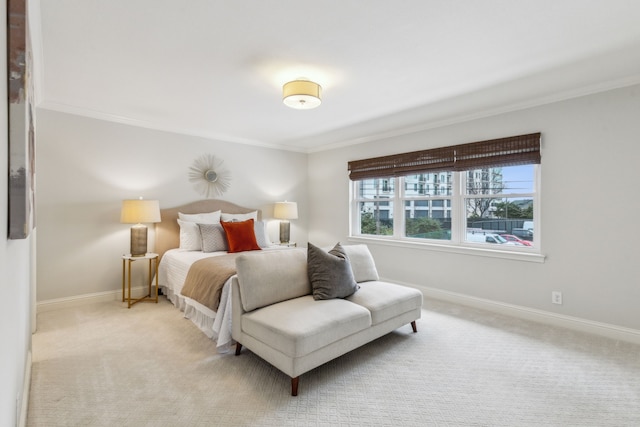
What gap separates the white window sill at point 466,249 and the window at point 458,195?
5 cm

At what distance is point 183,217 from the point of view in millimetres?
4312

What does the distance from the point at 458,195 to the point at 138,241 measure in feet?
13.1

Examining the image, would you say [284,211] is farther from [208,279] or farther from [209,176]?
[208,279]

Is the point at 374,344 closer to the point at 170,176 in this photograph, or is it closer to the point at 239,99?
the point at 239,99

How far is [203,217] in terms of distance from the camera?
14.6ft

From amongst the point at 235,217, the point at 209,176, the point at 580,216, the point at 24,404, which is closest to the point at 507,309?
the point at 580,216

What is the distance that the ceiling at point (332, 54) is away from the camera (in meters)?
1.91

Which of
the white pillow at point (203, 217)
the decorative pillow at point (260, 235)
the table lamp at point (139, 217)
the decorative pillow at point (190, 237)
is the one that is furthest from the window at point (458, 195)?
the table lamp at point (139, 217)

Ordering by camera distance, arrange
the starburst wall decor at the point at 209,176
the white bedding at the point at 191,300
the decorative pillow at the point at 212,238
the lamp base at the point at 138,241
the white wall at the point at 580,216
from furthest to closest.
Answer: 1. the starburst wall decor at the point at 209,176
2. the decorative pillow at the point at 212,238
3. the lamp base at the point at 138,241
4. the white wall at the point at 580,216
5. the white bedding at the point at 191,300

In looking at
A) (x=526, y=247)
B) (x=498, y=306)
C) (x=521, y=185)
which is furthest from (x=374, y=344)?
(x=521, y=185)

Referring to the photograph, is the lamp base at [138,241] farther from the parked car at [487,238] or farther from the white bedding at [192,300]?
the parked car at [487,238]

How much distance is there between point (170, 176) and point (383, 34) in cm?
342

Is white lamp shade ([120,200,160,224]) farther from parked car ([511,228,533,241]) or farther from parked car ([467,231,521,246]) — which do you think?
parked car ([511,228,533,241])

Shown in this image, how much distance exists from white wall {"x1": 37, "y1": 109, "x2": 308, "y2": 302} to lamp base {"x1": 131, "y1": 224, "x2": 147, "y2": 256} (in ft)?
1.22
